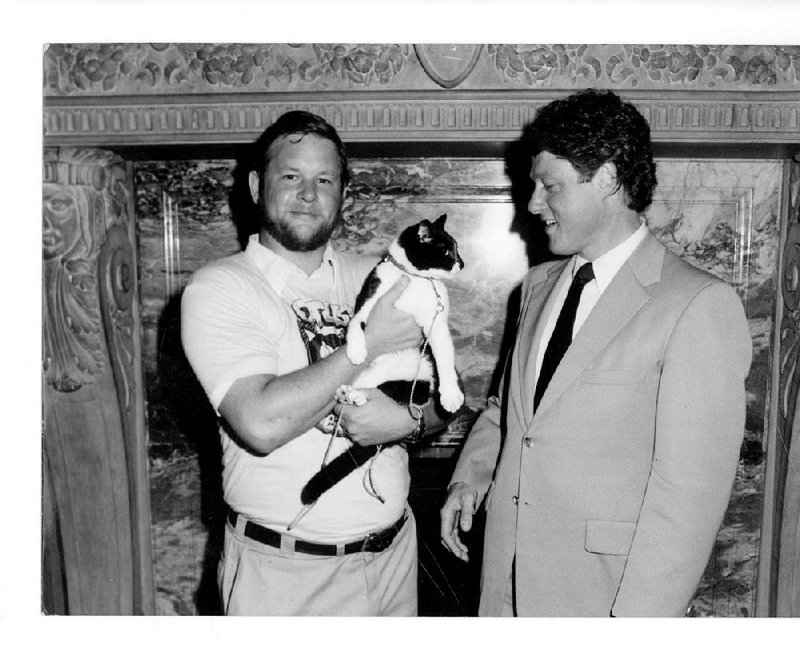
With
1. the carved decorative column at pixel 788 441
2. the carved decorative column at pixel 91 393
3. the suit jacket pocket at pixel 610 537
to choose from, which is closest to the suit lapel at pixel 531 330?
the suit jacket pocket at pixel 610 537

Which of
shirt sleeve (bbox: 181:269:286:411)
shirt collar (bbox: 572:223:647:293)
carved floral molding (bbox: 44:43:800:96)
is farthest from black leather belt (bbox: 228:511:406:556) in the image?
carved floral molding (bbox: 44:43:800:96)

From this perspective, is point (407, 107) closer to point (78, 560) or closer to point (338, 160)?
point (338, 160)

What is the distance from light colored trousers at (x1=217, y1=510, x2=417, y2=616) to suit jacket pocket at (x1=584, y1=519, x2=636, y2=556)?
0.39m

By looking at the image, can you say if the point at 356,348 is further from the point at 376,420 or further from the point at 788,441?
the point at 788,441

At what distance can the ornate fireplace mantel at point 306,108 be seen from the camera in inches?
48.9

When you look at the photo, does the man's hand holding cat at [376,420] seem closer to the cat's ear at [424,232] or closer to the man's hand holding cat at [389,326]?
the man's hand holding cat at [389,326]

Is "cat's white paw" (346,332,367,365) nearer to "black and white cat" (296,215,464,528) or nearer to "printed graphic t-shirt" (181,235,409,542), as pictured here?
"black and white cat" (296,215,464,528)

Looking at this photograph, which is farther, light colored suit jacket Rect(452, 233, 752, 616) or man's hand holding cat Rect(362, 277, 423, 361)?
man's hand holding cat Rect(362, 277, 423, 361)

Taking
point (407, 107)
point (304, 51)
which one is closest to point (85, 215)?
point (304, 51)

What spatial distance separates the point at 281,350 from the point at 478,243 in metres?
0.58

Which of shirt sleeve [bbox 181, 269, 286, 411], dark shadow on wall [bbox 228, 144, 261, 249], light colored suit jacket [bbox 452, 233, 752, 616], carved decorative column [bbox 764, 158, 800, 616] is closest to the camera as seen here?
light colored suit jacket [bbox 452, 233, 752, 616]

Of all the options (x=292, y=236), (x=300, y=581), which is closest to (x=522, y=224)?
(x=292, y=236)

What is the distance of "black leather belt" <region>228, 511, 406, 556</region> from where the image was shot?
1132 millimetres
